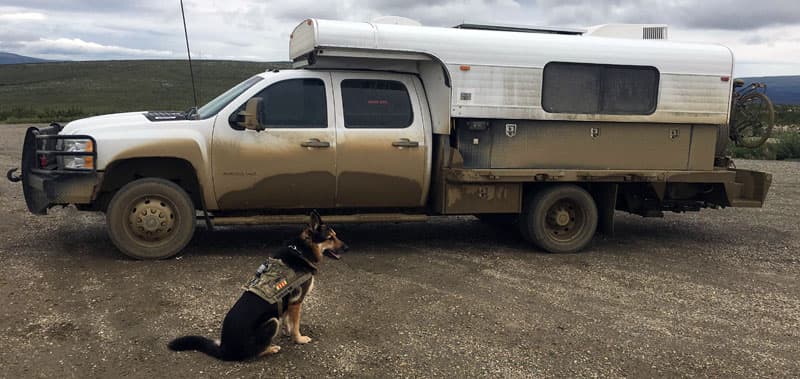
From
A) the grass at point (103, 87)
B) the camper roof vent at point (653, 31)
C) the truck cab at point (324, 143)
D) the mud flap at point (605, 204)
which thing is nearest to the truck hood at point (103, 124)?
the truck cab at point (324, 143)

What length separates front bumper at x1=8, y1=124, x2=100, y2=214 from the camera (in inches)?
244

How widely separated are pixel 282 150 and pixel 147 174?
1.45 metres

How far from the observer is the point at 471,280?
625 cm

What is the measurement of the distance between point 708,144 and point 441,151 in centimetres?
329

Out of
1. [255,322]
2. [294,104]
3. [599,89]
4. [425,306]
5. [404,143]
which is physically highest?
[599,89]

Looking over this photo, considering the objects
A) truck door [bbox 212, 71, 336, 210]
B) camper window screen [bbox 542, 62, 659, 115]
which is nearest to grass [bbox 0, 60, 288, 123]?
truck door [bbox 212, 71, 336, 210]

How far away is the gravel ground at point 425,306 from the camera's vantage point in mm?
4301

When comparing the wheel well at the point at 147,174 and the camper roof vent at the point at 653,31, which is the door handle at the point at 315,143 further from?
the camper roof vent at the point at 653,31

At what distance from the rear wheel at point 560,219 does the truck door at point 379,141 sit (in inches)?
52.8

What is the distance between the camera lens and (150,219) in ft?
20.8

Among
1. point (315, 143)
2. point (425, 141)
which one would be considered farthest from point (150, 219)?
point (425, 141)

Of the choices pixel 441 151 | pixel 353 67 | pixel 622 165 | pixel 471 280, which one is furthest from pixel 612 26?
pixel 471 280

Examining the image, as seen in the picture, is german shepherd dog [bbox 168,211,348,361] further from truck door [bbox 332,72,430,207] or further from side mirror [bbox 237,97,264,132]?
truck door [bbox 332,72,430,207]

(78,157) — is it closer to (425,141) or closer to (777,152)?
(425,141)
